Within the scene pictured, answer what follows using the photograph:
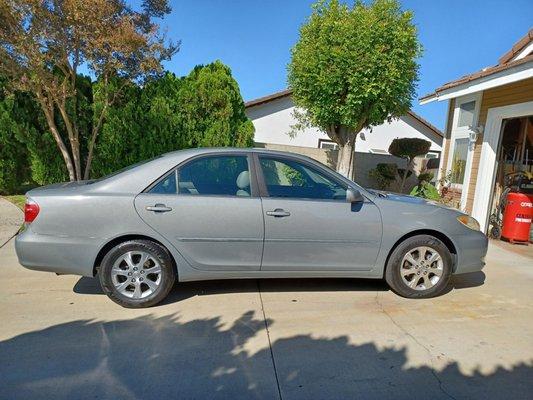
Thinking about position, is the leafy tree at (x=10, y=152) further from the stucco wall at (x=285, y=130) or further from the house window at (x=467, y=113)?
the house window at (x=467, y=113)

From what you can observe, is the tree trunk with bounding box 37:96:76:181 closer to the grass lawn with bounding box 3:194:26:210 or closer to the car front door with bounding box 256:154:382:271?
the grass lawn with bounding box 3:194:26:210

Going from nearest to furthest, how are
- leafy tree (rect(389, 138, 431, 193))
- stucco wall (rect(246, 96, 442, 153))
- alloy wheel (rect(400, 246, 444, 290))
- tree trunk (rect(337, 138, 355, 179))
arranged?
alloy wheel (rect(400, 246, 444, 290)) → tree trunk (rect(337, 138, 355, 179)) → leafy tree (rect(389, 138, 431, 193)) → stucco wall (rect(246, 96, 442, 153))

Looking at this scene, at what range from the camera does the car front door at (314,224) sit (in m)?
3.55

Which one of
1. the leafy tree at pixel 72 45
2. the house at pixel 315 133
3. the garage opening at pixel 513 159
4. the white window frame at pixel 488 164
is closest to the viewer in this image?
the leafy tree at pixel 72 45

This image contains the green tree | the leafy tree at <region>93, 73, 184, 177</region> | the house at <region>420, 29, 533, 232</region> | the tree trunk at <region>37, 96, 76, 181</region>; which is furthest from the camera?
the green tree

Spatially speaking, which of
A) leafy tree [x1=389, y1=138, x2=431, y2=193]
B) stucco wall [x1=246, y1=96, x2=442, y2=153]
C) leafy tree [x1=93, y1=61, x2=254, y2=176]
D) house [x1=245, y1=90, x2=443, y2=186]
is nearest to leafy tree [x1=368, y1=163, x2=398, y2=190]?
house [x1=245, y1=90, x2=443, y2=186]

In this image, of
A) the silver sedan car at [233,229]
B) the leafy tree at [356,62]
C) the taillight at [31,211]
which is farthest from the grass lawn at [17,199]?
the leafy tree at [356,62]

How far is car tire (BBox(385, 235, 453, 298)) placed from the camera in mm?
3781

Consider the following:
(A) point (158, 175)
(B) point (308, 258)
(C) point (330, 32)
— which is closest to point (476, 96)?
(C) point (330, 32)

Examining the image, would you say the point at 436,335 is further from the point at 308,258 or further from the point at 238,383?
the point at 238,383

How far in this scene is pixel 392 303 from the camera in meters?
3.75

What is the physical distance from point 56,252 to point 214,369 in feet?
6.20

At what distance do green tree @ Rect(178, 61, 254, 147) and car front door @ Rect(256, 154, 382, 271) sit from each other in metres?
5.42

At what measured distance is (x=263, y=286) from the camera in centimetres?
411
